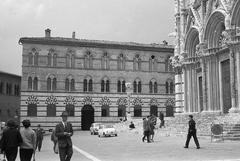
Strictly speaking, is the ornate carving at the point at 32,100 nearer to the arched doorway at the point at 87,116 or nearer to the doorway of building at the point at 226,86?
the arched doorway at the point at 87,116

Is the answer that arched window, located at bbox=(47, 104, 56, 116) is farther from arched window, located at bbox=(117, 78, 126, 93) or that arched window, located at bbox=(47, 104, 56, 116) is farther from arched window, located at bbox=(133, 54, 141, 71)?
arched window, located at bbox=(133, 54, 141, 71)

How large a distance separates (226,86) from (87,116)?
2522 cm

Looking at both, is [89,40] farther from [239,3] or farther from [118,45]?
[239,3]

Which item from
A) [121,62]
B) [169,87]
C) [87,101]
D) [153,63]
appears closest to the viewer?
[87,101]

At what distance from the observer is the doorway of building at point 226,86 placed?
26.4m

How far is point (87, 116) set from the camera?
47.6 metres

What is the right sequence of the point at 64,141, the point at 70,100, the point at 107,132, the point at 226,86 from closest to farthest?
the point at 64,141 → the point at 226,86 → the point at 107,132 → the point at 70,100

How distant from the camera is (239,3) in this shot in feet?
77.8

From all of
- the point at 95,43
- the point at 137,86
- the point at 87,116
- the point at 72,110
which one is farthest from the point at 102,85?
the point at 95,43

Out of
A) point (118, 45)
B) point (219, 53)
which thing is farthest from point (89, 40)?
point (219, 53)

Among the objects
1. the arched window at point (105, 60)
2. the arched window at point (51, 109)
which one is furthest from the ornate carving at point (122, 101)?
the arched window at point (51, 109)

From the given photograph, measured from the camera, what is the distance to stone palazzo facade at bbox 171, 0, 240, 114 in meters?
24.3

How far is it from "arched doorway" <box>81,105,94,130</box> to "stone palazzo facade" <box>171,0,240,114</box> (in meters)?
16.4

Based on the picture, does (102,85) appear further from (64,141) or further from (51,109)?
(64,141)
